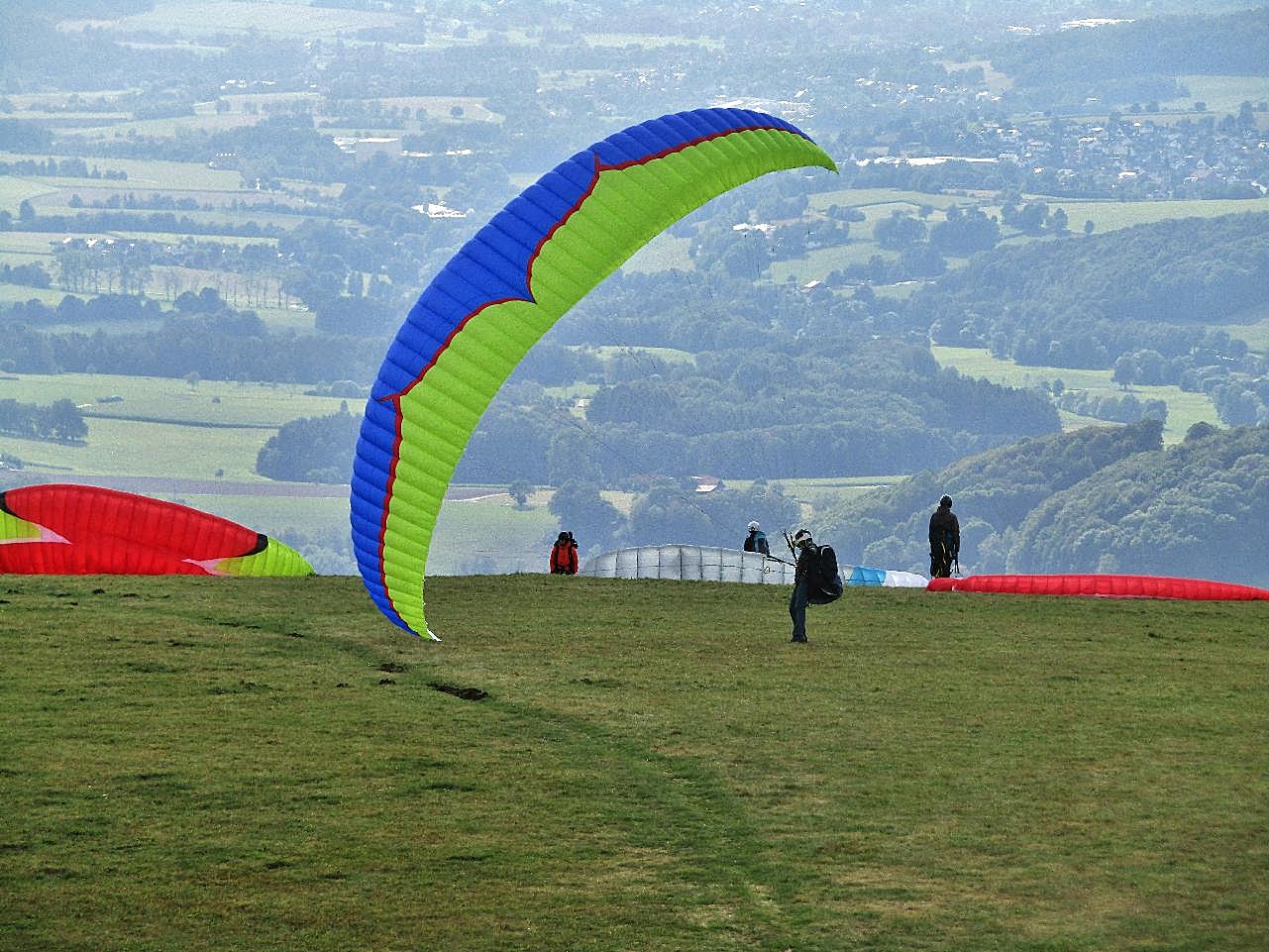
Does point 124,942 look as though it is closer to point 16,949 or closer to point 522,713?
point 16,949

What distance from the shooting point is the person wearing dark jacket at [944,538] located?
31266mm

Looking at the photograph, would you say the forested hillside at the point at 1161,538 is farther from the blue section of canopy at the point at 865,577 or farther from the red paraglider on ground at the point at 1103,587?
the red paraglider on ground at the point at 1103,587

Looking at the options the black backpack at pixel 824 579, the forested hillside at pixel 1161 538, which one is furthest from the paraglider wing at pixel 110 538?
the forested hillside at pixel 1161 538

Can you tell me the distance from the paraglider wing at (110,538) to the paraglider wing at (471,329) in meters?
10.2

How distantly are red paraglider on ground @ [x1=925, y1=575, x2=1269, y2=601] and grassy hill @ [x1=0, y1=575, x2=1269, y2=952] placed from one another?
10.9 ft

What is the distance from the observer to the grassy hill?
1523 cm

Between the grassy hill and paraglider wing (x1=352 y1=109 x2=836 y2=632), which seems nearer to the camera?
the grassy hill

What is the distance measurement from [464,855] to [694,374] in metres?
156

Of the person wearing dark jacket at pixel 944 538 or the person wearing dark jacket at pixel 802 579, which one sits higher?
the person wearing dark jacket at pixel 944 538

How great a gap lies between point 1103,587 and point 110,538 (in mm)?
15982

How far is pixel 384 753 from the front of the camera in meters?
19.4

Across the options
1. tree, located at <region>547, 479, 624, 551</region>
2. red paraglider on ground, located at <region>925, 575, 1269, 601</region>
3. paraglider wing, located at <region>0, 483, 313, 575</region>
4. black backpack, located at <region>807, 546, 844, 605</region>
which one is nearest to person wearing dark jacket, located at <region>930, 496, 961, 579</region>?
red paraglider on ground, located at <region>925, 575, 1269, 601</region>

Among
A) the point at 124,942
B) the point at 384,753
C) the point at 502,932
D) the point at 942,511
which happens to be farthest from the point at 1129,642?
the point at 124,942

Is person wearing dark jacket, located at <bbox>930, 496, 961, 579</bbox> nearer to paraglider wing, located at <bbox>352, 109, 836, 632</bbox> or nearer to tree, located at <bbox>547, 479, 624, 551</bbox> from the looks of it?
paraglider wing, located at <bbox>352, 109, 836, 632</bbox>
